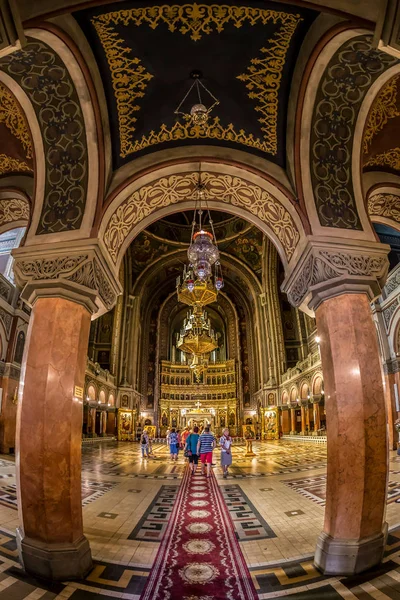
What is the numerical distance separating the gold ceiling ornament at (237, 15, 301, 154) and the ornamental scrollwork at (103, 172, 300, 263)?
0.63 metres

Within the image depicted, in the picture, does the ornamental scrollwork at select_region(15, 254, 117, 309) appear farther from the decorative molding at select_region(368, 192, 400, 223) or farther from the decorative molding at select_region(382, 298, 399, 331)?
the decorative molding at select_region(382, 298, 399, 331)

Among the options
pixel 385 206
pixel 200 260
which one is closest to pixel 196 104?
pixel 200 260

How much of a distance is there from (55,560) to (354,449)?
8.97 ft

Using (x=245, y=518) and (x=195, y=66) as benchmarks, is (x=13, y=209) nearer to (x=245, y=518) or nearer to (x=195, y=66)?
(x=195, y=66)

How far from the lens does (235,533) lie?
3953 mm

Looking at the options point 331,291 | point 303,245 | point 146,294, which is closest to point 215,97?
point 303,245

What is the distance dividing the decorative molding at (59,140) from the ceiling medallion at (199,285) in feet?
5.40

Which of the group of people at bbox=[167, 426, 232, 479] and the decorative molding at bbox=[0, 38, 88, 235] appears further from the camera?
the group of people at bbox=[167, 426, 232, 479]

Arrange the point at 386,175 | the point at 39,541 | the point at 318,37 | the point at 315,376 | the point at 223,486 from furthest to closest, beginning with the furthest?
the point at 315,376
the point at 223,486
the point at 386,175
the point at 318,37
the point at 39,541

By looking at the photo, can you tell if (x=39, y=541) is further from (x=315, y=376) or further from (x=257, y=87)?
(x=315, y=376)

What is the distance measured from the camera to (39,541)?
2.99 metres

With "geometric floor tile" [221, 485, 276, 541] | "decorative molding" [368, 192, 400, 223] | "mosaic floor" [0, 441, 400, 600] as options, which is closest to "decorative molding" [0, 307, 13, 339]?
"mosaic floor" [0, 441, 400, 600]

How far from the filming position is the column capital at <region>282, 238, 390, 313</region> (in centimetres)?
364

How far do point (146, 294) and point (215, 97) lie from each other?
24089 mm
